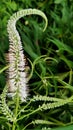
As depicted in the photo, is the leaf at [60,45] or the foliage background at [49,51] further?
the leaf at [60,45]

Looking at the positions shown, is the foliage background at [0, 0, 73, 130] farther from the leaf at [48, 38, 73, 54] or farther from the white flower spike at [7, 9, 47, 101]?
the white flower spike at [7, 9, 47, 101]

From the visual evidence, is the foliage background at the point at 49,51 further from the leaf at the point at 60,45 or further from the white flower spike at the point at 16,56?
the white flower spike at the point at 16,56

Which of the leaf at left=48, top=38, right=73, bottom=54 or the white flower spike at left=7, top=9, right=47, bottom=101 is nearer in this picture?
the white flower spike at left=7, top=9, right=47, bottom=101

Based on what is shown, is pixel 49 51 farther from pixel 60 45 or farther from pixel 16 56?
pixel 16 56

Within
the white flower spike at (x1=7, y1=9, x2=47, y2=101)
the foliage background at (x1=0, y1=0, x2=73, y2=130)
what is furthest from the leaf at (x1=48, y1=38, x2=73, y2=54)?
the white flower spike at (x1=7, y1=9, x2=47, y2=101)

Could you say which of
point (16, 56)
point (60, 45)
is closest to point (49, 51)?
point (60, 45)

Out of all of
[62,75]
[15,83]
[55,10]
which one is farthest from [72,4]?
[15,83]

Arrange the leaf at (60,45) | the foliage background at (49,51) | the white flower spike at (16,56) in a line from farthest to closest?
the leaf at (60,45), the foliage background at (49,51), the white flower spike at (16,56)

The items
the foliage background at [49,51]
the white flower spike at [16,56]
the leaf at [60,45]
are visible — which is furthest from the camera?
the leaf at [60,45]

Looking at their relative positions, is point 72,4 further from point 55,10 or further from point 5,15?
point 5,15

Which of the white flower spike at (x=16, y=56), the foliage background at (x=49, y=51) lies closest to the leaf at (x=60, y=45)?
the foliage background at (x=49, y=51)
